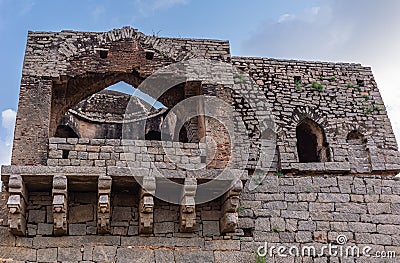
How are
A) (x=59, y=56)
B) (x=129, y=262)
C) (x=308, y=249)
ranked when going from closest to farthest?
(x=129, y=262)
(x=308, y=249)
(x=59, y=56)

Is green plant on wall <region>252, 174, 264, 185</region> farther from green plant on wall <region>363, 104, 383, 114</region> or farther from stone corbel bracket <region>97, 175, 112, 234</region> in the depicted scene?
green plant on wall <region>363, 104, 383, 114</region>

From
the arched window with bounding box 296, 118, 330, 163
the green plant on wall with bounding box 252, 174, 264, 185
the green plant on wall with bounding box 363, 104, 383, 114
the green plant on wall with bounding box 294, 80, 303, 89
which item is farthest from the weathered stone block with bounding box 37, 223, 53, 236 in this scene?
the green plant on wall with bounding box 363, 104, 383, 114

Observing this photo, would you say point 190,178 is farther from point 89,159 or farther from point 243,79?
point 243,79

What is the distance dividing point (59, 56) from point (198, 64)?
2.43 meters

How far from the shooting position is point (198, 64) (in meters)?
11.1

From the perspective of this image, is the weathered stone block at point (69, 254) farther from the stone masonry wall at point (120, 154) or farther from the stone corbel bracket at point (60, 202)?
the stone masonry wall at point (120, 154)

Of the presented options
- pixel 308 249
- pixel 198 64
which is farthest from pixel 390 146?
pixel 198 64

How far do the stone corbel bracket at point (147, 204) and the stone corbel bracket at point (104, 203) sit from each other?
485mm

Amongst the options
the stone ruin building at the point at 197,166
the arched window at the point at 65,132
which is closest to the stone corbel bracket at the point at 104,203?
the stone ruin building at the point at 197,166

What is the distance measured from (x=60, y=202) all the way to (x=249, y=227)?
293 centimetres

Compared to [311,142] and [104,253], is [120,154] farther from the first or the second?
[311,142]

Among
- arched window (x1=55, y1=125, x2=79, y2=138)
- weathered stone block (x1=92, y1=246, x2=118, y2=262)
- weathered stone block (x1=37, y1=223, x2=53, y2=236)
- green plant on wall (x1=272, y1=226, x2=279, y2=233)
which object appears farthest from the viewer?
arched window (x1=55, y1=125, x2=79, y2=138)

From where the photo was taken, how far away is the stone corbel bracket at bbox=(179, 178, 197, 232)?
30.5ft

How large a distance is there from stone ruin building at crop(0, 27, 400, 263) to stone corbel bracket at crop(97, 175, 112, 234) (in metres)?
0.02
